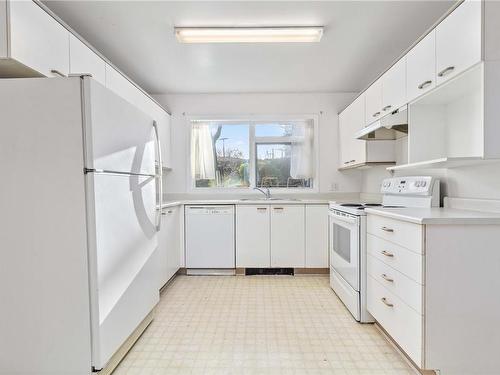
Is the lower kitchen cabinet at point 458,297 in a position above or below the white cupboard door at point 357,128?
below

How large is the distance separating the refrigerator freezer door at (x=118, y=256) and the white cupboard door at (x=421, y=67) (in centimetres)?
199

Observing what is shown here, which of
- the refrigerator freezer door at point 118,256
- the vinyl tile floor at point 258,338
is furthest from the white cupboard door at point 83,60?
the vinyl tile floor at point 258,338

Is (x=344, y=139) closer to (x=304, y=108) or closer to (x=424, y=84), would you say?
(x=304, y=108)

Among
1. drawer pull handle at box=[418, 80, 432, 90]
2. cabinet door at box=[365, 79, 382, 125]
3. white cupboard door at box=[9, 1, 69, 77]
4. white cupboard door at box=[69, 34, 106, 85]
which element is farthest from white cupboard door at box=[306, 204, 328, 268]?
white cupboard door at box=[9, 1, 69, 77]

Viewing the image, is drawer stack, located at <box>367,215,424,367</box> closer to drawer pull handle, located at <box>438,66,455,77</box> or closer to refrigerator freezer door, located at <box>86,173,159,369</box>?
drawer pull handle, located at <box>438,66,455,77</box>

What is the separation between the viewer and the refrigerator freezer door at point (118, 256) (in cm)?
137

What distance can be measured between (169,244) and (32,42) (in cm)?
202

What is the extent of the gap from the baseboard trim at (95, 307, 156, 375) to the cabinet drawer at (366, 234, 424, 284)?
1.71 meters

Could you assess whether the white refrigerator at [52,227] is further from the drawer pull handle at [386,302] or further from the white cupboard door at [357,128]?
the white cupboard door at [357,128]

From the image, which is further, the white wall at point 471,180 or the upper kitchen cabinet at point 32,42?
the white wall at point 471,180

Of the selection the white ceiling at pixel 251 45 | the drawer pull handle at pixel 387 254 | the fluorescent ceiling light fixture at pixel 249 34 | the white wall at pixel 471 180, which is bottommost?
the drawer pull handle at pixel 387 254

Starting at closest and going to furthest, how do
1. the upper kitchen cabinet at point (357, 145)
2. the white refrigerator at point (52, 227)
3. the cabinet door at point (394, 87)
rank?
1. the white refrigerator at point (52, 227)
2. the cabinet door at point (394, 87)
3. the upper kitchen cabinet at point (357, 145)

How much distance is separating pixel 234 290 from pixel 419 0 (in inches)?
112

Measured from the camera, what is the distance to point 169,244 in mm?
2906
